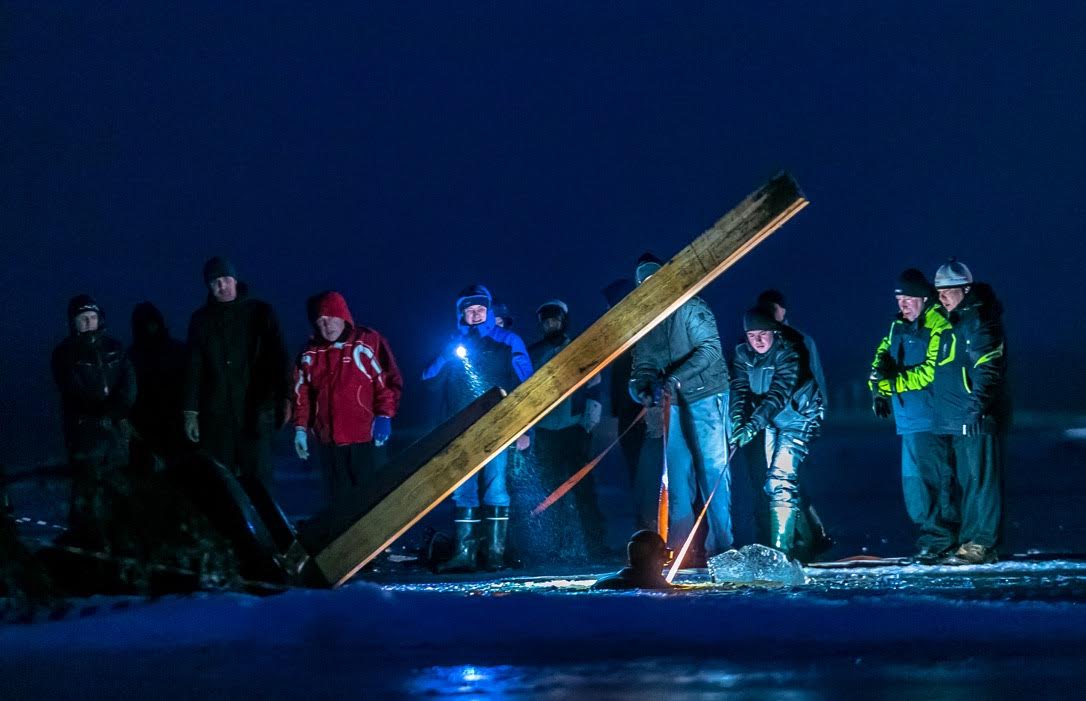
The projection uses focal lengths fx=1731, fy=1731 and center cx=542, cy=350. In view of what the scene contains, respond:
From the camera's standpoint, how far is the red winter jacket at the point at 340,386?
12164 millimetres

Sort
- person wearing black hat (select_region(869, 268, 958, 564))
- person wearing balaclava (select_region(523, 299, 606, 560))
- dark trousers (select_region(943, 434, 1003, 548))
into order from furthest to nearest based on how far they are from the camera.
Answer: person wearing balaclava (select_region(523, 299, 606, 560)) < person wearing black hat (select_region(869, 268, 958, 564)) < dark trousers (select_region(943, 434, 1003, 548))

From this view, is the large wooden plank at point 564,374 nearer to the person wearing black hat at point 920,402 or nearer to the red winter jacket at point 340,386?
the red winter jacket at point 340,386

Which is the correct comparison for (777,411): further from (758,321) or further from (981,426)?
(981,426)

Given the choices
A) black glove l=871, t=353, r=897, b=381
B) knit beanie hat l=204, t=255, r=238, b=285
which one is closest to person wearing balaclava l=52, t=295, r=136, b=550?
knit beanie hat l=204, t=255, r=238, b=285

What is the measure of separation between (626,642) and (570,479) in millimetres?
5845

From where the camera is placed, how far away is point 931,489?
12250 millimetres

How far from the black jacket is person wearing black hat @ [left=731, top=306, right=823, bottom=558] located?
14.6 ft

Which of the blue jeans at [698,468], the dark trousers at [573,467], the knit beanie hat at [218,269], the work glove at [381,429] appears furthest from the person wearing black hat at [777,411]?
the knit beanie hat at [218,269]

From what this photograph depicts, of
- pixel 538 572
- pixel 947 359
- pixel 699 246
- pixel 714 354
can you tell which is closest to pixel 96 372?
pixel 538 572

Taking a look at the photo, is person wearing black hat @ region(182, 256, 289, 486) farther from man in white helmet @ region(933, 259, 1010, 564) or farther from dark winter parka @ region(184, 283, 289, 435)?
man in white helmet @ region(933, 259, 1010, 564)

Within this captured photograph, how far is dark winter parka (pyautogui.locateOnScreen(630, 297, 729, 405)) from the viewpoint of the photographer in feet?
38.5

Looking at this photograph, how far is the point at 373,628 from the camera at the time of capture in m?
7.91

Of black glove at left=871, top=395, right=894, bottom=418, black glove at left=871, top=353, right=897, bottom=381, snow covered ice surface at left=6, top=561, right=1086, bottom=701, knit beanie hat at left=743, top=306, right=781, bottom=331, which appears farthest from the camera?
black glove at left=871, top=395, right=894, bottom=418

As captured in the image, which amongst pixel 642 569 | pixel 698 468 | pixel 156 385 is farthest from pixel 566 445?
pixel 642 569
